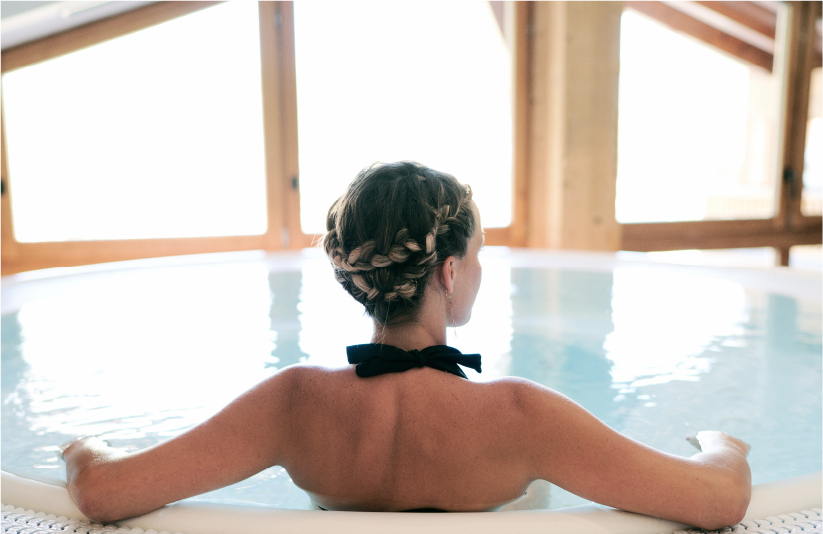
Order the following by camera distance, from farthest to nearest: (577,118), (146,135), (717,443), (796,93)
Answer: (796,93), (577,118), (146,135), (717,443)

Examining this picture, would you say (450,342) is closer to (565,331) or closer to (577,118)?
(565,331)

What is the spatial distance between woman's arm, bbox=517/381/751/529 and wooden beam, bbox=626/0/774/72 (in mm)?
4655

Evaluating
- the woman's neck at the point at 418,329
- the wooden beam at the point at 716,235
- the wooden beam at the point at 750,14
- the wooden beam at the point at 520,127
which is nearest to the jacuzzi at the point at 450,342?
the woman's neck at the point at 418,329

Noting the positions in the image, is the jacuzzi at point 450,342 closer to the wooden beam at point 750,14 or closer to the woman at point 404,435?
the woman at point 404,435

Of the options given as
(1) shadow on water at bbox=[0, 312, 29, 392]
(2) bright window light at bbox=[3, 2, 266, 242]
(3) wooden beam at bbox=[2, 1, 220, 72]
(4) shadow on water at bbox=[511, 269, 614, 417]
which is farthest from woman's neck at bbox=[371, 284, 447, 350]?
(3) wooden beam at bbox=[2, 1, 220, 72]

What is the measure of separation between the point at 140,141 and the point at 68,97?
46 cm

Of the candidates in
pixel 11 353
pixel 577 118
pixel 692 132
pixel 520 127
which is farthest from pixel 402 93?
pixel 11 353

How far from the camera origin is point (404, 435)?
0.74 meters

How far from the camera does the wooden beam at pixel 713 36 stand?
4.66 m

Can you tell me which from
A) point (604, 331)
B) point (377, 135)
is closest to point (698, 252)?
point (377, 135)

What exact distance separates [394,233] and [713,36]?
5.13 metres

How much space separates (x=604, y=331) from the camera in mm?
2139

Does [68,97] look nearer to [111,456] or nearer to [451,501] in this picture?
[111,456]

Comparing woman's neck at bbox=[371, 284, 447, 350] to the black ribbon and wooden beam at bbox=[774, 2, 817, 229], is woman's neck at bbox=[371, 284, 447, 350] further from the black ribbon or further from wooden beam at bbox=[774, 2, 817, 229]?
wooden beam at bbox=[774, 2, 817, 229]
